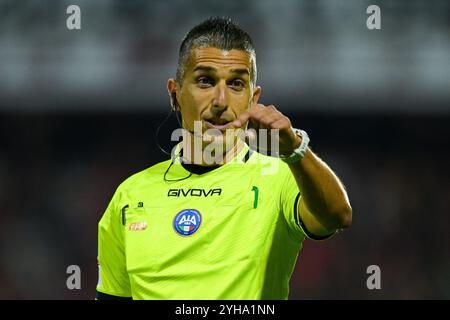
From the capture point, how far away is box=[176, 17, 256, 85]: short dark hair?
10.3ft

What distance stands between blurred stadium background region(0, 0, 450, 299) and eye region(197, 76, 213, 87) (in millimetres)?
5627

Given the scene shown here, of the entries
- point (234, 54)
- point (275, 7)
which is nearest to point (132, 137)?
point (275, 7)

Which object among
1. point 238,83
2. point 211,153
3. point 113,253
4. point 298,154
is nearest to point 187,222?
point 211,153

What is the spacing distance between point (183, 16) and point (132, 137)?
164 centimetres

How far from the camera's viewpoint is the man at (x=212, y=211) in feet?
9.57

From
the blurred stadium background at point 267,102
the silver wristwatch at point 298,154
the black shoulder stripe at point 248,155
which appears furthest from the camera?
the blurred stadium background at point 267,102

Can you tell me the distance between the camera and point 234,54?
311cm

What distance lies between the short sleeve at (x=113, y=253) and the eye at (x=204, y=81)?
64 centimetres

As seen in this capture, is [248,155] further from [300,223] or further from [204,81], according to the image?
[300,223]

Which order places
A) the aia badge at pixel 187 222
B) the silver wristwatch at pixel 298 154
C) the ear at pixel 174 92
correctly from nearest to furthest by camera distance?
the silver wristwatch at pixel 298 154, the aia badge at pixel 187 222, the ear at pixel 174 92

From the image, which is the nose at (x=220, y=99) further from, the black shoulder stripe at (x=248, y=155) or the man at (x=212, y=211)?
the black shoulder stripe at (x=248, y=155)

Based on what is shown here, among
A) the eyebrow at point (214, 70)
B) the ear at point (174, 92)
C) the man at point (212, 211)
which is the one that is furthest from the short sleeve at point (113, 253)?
the eyebrow at point (214, 70)

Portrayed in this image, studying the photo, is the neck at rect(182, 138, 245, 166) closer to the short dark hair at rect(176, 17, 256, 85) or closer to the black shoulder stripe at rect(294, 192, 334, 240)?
the short dark hair at rect(176, 17, 256, 85)

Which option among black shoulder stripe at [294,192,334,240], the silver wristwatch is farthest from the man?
the silver wristwatch
